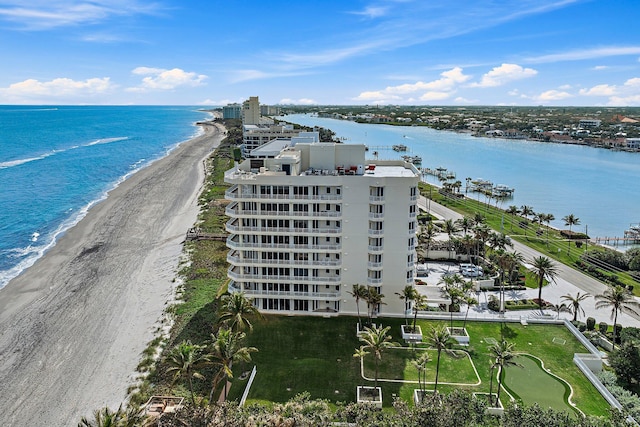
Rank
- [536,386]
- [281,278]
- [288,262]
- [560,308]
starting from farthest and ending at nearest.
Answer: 1. [560,308]
2. [281,278]
3. [288,262]
4. [536,386]

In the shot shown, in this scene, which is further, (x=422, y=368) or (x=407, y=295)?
(x=407, y=295)

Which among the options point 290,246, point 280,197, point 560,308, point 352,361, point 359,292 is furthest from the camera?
point 560,308

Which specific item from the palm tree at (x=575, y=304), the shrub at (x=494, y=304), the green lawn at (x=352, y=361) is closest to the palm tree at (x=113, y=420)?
the green lawn at (x=352, y=361)

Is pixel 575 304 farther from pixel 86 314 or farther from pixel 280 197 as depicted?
pixel 86 314

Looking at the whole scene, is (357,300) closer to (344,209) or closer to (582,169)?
(344,209)

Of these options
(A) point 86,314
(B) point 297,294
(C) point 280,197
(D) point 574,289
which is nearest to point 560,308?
(D) point 574,289

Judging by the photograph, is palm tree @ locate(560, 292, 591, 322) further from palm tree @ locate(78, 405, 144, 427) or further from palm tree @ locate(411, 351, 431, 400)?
palm tree @ locate(78, 405, 144, 427)

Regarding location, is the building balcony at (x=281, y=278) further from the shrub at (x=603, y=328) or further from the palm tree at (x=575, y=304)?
the shrub at (x=603, y=328)
